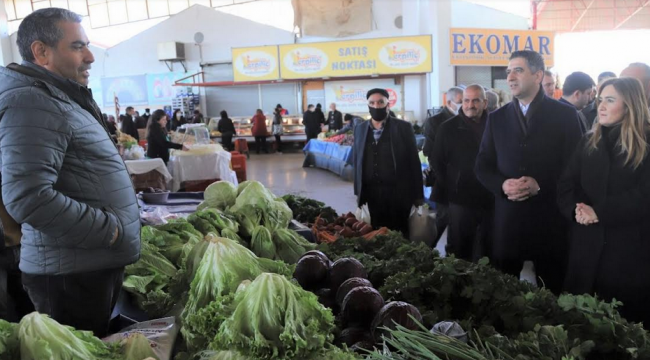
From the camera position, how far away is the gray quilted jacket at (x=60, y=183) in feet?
5.07

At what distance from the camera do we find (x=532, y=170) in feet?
9.68

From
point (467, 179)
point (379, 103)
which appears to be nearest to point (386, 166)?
point (379, 103)

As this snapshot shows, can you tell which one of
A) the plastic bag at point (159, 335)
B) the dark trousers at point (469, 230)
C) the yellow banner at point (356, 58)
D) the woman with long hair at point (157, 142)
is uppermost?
the yellow banner at point (356, 58)

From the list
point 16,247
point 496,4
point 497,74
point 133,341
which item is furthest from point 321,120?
point 133,341

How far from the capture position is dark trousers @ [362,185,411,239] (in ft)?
13.3

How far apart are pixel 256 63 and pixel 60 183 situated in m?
13.9

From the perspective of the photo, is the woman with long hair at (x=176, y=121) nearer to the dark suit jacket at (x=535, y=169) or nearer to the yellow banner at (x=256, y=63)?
the yellow banner at (x=256, y=63)

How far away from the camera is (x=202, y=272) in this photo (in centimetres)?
158

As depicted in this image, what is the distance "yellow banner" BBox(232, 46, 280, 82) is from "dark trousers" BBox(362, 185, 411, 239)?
11.6m

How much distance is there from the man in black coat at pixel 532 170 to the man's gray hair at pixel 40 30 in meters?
2.36

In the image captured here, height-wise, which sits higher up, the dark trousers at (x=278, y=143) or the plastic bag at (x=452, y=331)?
the plastic bag at (x=452, y=331)

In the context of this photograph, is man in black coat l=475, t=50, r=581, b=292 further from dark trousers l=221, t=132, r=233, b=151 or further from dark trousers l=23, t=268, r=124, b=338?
dark trousers l=221, t=132, r=233, b=151

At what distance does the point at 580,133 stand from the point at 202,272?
2389 millimetres

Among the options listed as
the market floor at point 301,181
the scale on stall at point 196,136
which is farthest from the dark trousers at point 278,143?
the scale on stall at point 196,136
